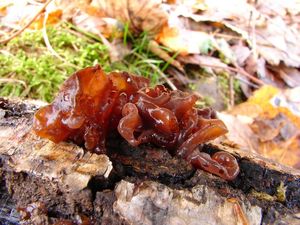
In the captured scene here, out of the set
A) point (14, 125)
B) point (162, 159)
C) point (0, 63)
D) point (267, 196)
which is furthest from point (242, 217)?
point (0, 63)

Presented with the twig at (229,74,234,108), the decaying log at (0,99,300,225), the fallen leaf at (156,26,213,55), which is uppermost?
the decaying log at (0,99,300,225)

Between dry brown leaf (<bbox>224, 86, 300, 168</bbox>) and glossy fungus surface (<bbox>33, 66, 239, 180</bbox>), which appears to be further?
dry brown leaf (<bbox>224, 86, 300, 168</bbox>)

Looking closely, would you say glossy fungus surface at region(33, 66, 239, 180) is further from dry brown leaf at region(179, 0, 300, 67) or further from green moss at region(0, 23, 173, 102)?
dry brown leaf at region(179, 0, 300, 67)

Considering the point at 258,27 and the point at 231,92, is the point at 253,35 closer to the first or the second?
the point at 258,27

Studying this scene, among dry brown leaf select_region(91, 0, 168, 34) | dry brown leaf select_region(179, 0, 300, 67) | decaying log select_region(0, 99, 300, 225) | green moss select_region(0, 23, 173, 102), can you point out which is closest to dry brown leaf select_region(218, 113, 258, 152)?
green moss select_region(0, 23, 173, 102)

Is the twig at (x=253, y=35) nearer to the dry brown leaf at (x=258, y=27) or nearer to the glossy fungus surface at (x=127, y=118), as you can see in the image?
the dry brown leaf at (x=258, y=27)

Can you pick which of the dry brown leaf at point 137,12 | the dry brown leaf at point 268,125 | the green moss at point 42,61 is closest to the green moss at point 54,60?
the green moss at point 42,61

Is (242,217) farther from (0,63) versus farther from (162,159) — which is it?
(0,63)
